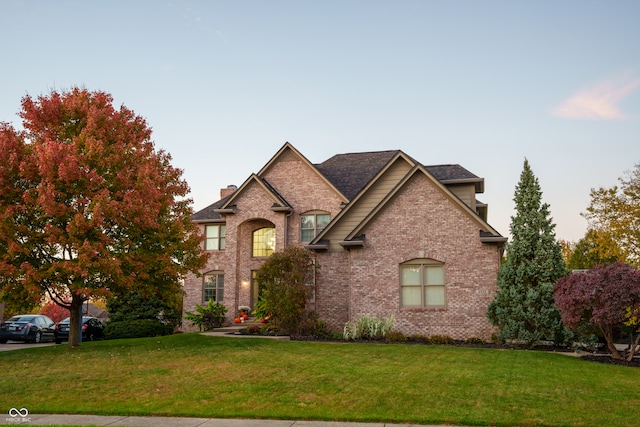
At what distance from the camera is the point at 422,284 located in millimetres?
20859

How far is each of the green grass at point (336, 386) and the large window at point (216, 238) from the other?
15.6 m

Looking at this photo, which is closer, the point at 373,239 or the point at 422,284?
the point at 422,284

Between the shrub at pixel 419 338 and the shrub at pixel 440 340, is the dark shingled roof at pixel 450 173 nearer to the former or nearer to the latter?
the shrub at pixel 419 338

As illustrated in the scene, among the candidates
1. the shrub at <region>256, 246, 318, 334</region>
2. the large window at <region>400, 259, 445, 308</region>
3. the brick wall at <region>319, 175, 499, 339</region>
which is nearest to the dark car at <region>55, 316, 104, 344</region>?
the shrub at <region>256, 246, 318, 334</region>

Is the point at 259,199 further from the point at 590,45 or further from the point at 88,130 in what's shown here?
the point at 590,45

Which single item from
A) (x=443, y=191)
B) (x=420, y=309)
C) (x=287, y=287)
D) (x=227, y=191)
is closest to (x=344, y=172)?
(x=227, y=191)

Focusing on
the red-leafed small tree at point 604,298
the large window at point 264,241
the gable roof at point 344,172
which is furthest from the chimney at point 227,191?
the red-leafed small tree at point 604,298

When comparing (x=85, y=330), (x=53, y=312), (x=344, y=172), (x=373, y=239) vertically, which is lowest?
(x=53, y=312)

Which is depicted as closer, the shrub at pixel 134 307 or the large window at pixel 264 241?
the large window at pixel 264 241

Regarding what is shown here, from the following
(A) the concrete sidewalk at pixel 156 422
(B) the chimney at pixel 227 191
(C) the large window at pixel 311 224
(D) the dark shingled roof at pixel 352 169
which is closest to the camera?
(A) the concrete sidewalk at pixel 156 422

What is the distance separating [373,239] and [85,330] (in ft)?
55.5

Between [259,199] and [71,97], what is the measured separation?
12.8 metres

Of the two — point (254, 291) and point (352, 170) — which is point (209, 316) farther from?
point (352, 170)

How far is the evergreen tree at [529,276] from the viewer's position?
17438mm
